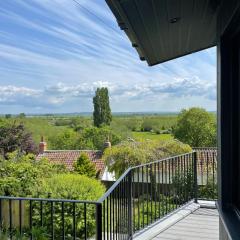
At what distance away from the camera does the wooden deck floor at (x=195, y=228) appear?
152 inches

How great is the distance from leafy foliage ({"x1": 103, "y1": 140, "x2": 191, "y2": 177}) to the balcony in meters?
7.70

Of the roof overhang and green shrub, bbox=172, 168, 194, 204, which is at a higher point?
the roof overhang

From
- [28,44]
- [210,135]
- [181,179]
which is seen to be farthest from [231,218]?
[28,44]

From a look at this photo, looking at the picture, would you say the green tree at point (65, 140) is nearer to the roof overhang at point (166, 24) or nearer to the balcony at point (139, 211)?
the balcony at point (139, 211)

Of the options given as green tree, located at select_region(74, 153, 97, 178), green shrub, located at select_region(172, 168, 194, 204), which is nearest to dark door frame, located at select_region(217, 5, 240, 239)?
green shrub, located at select_region(172, 168, 194, 204)

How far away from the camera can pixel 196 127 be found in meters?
23.8

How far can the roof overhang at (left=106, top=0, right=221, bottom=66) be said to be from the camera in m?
2.15

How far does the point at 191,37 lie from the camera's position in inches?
135

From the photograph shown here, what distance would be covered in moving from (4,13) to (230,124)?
113 ft

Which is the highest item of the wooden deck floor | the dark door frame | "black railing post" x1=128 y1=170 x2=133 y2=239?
the dark door frame

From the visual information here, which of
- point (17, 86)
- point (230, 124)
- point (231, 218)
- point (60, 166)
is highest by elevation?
point (17, 86)

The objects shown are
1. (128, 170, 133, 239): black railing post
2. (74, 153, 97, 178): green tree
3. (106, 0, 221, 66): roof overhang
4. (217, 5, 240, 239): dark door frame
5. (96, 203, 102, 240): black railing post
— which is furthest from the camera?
(74, 153, 97, 178): green tree

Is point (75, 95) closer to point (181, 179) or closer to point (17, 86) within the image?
point (17, 86)

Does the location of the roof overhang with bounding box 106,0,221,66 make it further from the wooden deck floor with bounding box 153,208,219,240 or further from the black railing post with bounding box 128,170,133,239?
the wooden deck floor with bounding box 153,208,219,240
